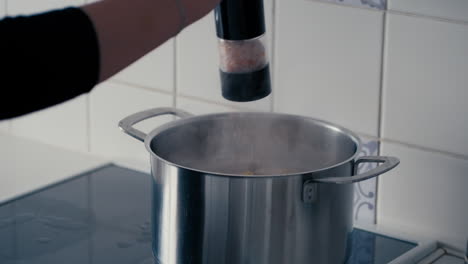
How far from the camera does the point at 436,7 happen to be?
91cm

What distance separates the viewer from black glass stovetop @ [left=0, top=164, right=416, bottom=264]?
0.93m

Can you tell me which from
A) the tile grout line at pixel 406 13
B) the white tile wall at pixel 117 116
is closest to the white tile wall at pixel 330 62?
the tile grout line at pixel 406 13

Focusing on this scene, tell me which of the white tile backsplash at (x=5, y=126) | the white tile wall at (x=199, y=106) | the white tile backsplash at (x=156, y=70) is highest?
the white tile backsplash at (x=156, y=70)

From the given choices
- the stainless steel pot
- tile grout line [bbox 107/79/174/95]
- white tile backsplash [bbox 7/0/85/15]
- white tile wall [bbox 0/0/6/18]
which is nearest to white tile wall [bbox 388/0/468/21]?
the stainless steel pot

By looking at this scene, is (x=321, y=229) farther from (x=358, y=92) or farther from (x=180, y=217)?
(x=358, y=92)

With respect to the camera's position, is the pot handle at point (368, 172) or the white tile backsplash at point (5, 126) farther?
the white tile backsplash at point (5, 126)

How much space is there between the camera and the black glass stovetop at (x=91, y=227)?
934 millimetres

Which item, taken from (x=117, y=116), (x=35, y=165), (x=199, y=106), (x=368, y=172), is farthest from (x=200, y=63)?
(x=368, y=172)

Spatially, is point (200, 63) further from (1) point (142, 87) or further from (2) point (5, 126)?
(2) point (5, 126)

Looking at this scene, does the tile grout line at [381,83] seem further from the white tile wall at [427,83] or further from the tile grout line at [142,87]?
the tile grout line at [142,87]

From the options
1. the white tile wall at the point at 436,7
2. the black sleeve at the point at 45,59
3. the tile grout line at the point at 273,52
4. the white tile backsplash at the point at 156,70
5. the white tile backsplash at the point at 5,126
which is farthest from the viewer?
the white tile backsplash at the point at 5,126

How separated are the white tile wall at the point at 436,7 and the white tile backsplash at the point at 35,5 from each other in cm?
52

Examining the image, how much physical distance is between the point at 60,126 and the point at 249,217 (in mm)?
643

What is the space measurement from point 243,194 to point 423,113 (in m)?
0.29
